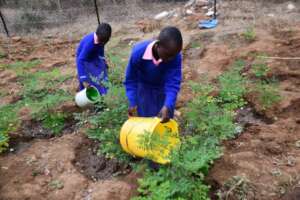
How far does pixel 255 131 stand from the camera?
431 cm

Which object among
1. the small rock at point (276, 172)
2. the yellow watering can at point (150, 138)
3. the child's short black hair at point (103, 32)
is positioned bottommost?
the small rock at point (276, 172)

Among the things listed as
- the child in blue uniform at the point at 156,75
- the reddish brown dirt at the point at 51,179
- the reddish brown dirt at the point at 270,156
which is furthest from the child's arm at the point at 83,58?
the reddish brown dirt at the point at 270,156

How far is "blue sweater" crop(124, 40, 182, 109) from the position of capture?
11.2 ft

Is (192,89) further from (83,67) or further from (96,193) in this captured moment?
(96,193)

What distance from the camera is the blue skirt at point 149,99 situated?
144 inches

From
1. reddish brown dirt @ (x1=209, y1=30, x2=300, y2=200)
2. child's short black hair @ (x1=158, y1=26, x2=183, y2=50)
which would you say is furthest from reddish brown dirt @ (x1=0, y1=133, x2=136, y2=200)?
child's short black hair @ (x1=158, y1=26, x2=183, y2=50)

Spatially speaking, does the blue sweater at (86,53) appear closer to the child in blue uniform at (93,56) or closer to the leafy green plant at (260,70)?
the child in blue uniform at (93,56)

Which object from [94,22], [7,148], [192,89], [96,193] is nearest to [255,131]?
[192,89]

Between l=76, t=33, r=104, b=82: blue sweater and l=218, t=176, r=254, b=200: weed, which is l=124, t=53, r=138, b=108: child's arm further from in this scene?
l=76, t=33, r=104, b=82: blue sweater

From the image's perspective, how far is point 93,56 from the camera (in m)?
4.79

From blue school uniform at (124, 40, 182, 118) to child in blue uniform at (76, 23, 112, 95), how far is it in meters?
0.93

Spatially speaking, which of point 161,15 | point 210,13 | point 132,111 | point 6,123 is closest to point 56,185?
point 132,111

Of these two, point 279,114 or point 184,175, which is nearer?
point 184,175

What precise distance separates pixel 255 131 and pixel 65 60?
422cm
